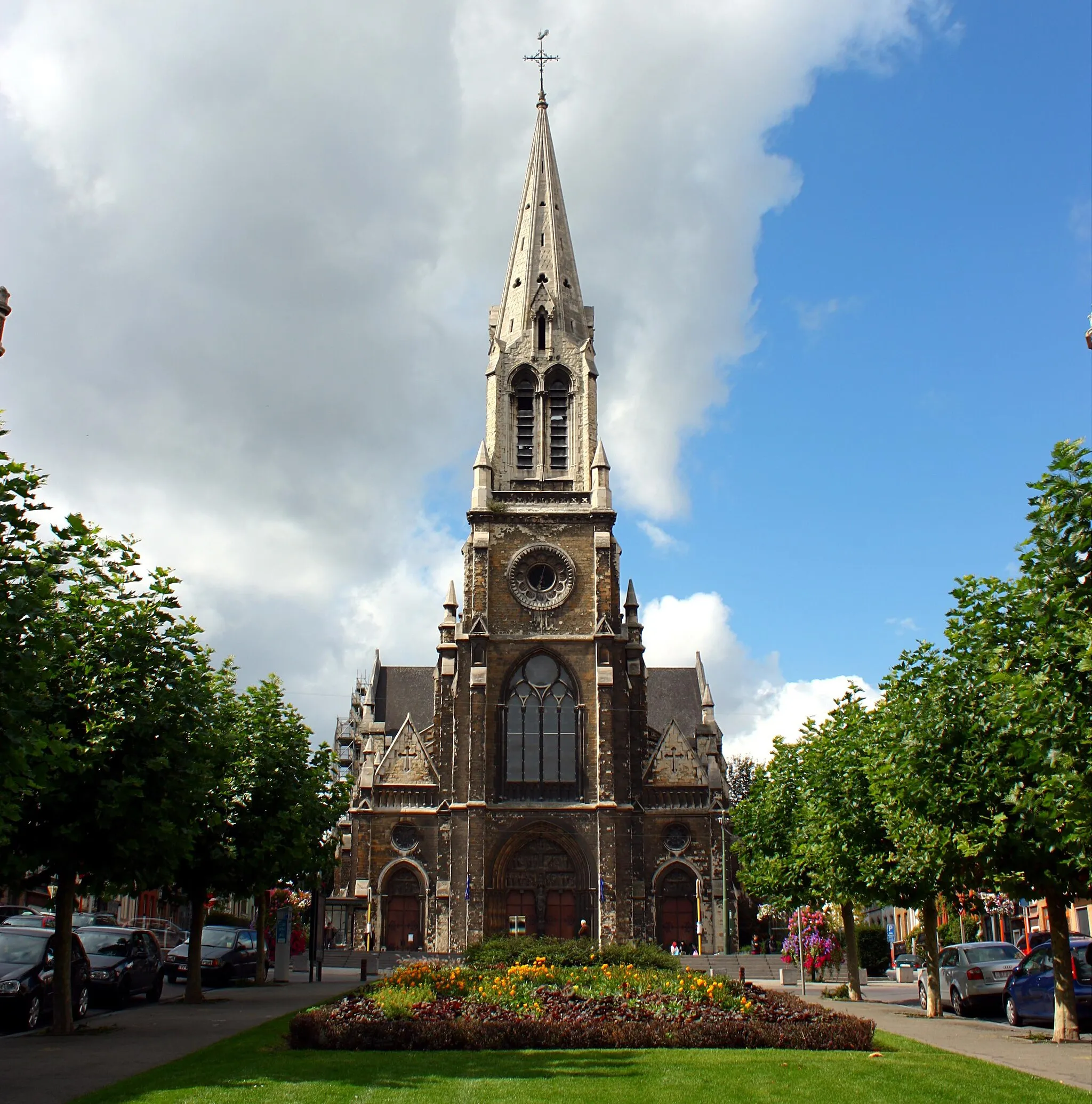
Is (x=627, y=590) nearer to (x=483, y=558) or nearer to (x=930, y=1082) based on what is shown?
(x=483, y=558)

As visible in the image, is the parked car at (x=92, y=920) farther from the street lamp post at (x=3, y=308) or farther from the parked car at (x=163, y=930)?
the street lamp post at (x=3, y=308)

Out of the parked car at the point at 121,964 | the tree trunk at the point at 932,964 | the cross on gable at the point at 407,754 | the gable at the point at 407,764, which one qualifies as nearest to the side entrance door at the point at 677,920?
the gable at the point at 407,764

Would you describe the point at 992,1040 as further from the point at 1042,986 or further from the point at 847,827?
the point at 847,827

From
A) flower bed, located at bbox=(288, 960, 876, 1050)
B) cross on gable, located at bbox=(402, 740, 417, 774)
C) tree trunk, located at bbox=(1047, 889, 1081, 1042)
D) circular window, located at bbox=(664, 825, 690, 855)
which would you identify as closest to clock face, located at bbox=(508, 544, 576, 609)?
cross on gable, located at bbox=(402, 740, 417, 774)

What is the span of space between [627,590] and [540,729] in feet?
34.3

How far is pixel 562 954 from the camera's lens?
2902 cm

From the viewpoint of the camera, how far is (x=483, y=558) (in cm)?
5516

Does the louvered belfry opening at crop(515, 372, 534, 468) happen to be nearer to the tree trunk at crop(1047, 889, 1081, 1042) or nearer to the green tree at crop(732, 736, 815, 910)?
the green tree at crop(732, 736, 815, 910)

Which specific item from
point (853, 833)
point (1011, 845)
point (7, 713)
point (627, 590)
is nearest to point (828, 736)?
point (853, 833)

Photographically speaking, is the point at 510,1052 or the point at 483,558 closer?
the point at 510,1052

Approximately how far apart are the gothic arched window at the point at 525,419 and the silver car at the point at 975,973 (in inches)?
Answer: 1435

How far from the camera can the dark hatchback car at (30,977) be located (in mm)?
18562

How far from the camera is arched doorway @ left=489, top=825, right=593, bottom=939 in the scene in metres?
51.3

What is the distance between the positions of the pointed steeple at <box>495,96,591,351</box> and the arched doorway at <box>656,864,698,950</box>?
27822 mm
